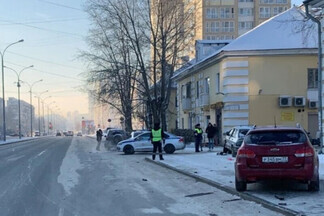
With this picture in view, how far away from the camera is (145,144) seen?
93.8ft

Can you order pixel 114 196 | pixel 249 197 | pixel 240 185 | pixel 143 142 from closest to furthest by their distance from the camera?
pixel 249 197, pixel 240 185, pixel 114 196, pixel 143 142

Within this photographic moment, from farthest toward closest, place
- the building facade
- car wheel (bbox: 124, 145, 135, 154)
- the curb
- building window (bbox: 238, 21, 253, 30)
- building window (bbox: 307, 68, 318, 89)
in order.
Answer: the building facade
building window (bbox: 238, 21, 253, 30)
building window (bbox: 307, 68, 318, 89)
car wheel (bbox: 124, 145, 135, 154)
the curb

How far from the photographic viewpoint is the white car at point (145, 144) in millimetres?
28078

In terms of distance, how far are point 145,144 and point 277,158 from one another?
60.4 ft

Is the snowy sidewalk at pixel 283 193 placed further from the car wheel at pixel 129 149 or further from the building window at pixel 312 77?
the building window at pixel 312 77

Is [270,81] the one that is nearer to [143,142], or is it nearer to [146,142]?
[146,142]

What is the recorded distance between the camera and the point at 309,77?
105ft

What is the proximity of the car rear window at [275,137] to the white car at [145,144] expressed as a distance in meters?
17.0

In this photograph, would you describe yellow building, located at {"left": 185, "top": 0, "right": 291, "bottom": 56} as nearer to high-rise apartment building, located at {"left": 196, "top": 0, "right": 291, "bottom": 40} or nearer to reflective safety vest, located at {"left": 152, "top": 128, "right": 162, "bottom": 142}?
high-rise apartment building, located at {"left": 196, "top": 0, "right": 291, "bottom": 40}

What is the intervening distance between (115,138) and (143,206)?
27.9 meters

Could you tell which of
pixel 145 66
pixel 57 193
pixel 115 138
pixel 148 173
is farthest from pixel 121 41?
pixel 57 193

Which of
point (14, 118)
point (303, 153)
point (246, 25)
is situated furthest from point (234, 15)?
A: point (303, 153)

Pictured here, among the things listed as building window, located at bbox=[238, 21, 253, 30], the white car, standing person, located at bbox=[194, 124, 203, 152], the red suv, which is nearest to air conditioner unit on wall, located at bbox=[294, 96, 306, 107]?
standing person, located at bbox=[194, 124, 203, 152]

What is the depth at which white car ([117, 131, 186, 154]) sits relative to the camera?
2808cm
